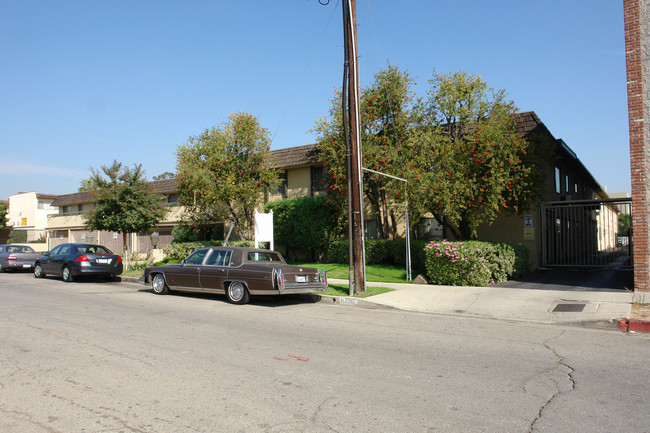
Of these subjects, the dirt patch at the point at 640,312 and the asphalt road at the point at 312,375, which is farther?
the dirt patch at the point at 640,312

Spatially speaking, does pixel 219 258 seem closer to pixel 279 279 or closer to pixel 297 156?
pixel 279 279

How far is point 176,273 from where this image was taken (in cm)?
1286

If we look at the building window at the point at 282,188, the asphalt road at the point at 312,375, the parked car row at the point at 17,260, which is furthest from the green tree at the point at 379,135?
the parked car row at the point at 17,260

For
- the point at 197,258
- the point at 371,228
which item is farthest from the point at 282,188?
the point at 197,258

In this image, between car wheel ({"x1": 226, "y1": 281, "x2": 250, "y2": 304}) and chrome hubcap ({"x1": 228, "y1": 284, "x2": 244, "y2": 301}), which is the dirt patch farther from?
chrome hubcap ({"x1": 228, "y1": 284, "x2": 244, "y2": 301})

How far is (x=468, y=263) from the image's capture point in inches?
547

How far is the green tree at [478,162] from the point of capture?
1509 cm

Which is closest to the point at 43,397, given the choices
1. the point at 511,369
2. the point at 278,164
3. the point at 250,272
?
the point at 511,369

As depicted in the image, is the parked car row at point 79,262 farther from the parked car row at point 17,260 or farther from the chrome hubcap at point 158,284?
the chrome hubcap at point 158,284

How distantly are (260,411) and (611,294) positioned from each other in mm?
10471

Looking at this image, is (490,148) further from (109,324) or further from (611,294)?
(109,324)

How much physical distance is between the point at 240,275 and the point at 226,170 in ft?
34.4

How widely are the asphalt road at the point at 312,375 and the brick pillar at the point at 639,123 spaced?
436 centimetres

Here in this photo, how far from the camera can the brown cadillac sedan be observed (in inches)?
434
